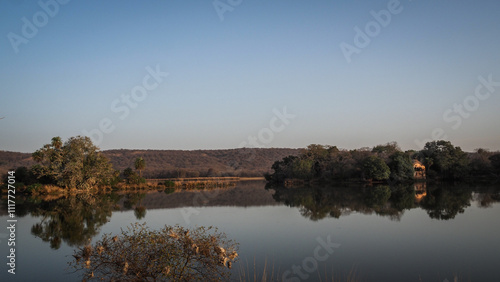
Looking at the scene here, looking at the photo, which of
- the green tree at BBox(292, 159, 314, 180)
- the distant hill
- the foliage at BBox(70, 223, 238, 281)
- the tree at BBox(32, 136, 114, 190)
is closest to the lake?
the foliage at BBox(70, 223, 238, 281)

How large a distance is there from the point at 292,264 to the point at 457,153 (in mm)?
51800

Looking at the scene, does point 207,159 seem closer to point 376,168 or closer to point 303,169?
point 303,169

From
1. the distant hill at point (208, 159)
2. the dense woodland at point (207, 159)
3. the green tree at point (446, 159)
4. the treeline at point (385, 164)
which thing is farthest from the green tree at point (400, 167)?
the dense woodland at point (207, 159)

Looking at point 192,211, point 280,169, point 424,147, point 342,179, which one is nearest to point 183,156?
point 280,169

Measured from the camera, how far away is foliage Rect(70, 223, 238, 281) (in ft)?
28.7

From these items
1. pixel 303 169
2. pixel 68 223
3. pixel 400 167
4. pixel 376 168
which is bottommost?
pixel 68 223

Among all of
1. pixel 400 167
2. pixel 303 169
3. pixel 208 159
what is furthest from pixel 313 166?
pixel 208 159

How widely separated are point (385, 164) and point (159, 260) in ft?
156

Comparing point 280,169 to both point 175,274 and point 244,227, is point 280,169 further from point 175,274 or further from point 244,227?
point 175,274

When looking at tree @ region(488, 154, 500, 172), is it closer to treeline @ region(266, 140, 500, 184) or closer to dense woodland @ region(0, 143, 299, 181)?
treeline @ region(266, 140, 500, 184)

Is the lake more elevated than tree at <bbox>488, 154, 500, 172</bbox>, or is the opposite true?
tree at <bbox>488, 154, 500, 172</bbox>

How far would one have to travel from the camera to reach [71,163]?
129ft

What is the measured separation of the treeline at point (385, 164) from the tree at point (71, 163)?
30830 mm

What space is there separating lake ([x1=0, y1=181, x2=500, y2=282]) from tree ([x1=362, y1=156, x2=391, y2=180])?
24379 millimetres
